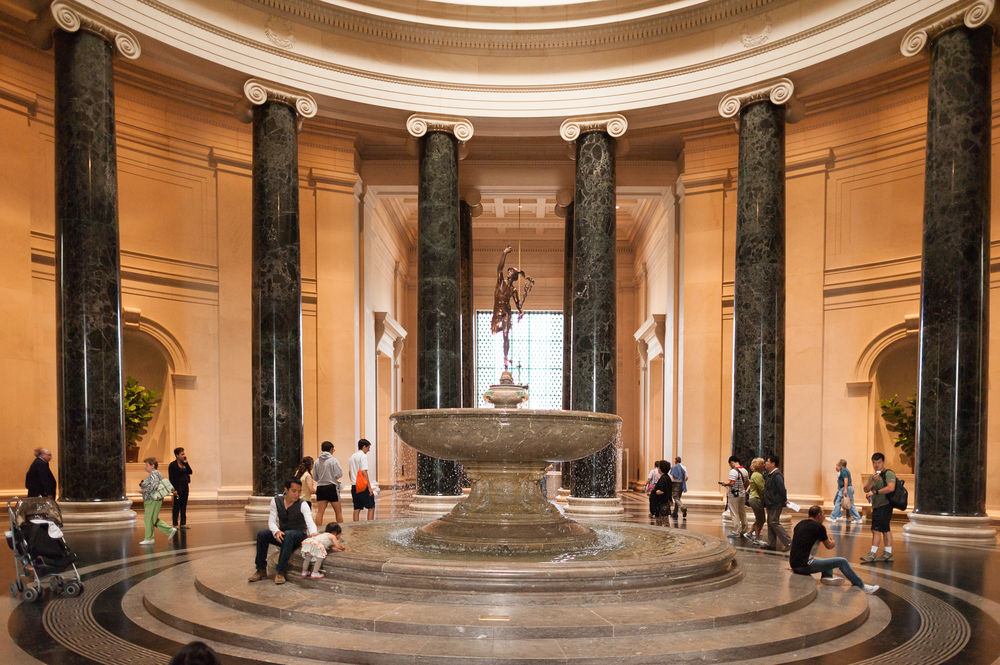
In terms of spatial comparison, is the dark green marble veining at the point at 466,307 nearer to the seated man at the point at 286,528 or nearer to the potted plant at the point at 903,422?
the potted plant at the point at 903,422

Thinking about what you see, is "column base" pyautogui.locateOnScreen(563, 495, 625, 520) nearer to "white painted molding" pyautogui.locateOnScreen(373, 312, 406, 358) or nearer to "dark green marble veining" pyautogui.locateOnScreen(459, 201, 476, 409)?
"dark green marble veining" pyautogui.locateOnScreen(459, 201, 476, 409)

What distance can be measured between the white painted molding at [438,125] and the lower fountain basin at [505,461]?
7.99m

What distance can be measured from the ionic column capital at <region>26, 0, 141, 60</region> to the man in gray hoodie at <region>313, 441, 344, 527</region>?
6.52m

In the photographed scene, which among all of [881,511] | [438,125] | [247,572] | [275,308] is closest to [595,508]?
[881,511]

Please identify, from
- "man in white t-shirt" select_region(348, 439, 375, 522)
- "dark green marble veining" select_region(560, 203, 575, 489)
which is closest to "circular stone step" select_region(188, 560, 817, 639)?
"man in white t-shirt" select_region(348, 439, 375, 522)

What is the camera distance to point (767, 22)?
1330cm

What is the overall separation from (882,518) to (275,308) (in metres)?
9.15

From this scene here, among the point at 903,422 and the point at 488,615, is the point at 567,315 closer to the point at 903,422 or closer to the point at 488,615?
the point at 903,422

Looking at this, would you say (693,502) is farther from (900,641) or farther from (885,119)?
(900,641)

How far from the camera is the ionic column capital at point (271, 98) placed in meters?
13.1

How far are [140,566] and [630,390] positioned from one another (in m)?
20.8

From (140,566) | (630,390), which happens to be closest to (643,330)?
(630,390)

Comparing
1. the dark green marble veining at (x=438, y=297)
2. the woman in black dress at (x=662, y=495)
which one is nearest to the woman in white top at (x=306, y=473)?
the dark green marble veining at (x=438, y=297)

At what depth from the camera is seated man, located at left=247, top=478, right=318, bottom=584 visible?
639 centimetres
